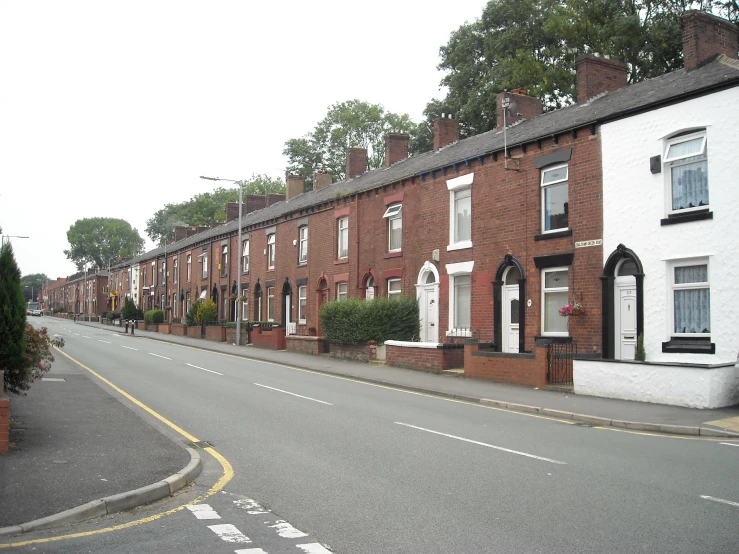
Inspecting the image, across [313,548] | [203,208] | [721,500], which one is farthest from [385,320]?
[203,208]

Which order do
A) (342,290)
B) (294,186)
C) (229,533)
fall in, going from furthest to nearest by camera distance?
1. (294,186)
2. (342,290)
3. (229,533)

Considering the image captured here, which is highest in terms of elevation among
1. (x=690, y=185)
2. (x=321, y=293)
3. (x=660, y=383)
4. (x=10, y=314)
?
(x=690, y=185)

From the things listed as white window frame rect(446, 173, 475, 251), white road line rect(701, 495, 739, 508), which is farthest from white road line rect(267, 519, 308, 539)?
white window frame rect(446, 173, 475, 251)

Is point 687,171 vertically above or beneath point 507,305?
above

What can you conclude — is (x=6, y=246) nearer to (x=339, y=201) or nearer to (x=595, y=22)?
(x=339, y=201)

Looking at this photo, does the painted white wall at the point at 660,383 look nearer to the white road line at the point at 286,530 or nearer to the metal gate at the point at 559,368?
the metal gate at the point at 559,368

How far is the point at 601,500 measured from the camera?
7.10m

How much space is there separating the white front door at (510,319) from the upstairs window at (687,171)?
19.5 ft

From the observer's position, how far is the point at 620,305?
18422mm

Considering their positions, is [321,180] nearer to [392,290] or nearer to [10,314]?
[392,290]

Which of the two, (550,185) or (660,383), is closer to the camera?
(660,383)

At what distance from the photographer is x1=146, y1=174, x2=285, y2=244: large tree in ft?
246

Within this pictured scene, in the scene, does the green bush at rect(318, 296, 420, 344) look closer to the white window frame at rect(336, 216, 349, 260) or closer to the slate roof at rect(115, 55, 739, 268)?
the slate roof at rect(115, 55, 739, 268)

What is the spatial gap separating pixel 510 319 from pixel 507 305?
0.45 metres
